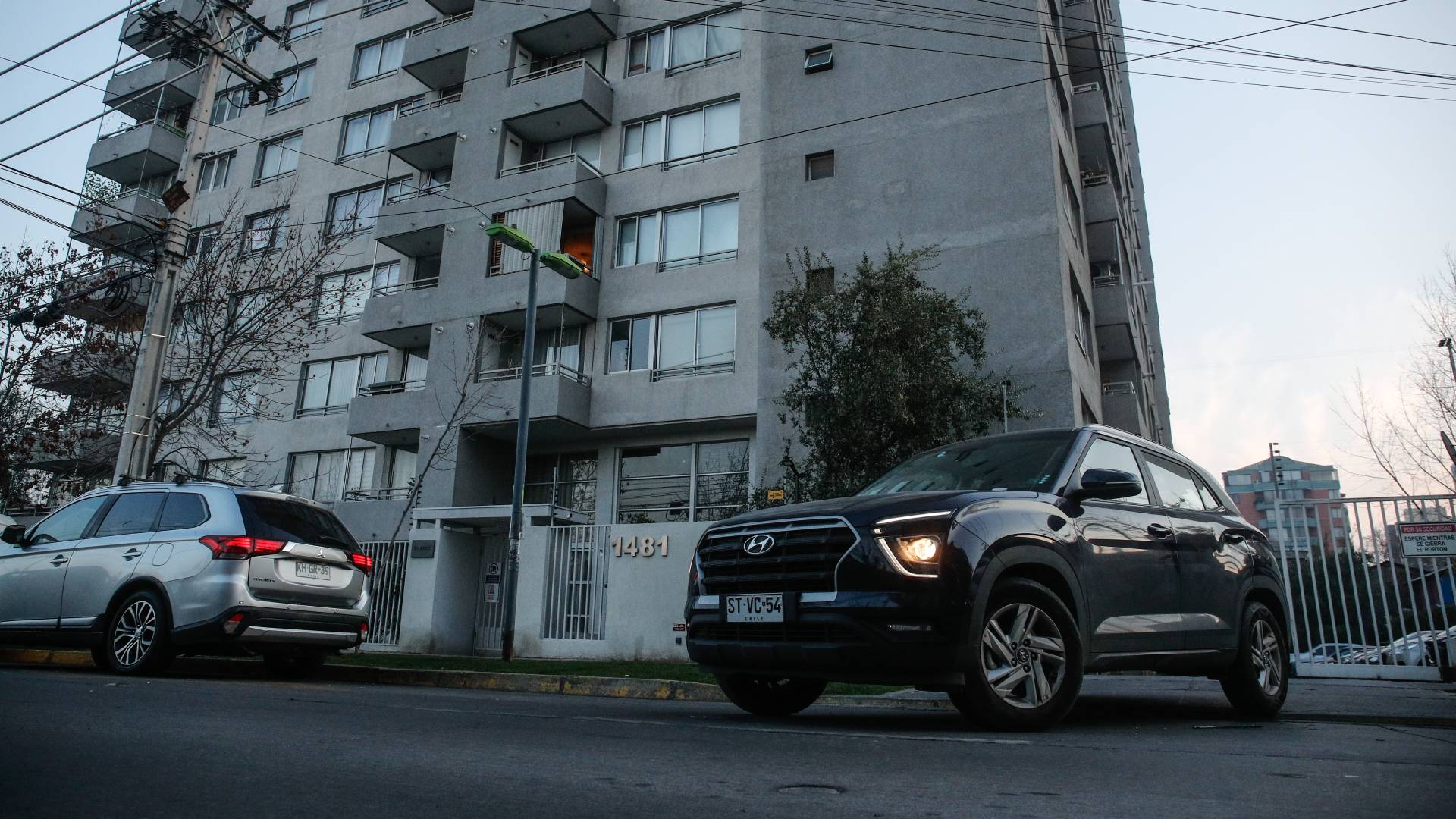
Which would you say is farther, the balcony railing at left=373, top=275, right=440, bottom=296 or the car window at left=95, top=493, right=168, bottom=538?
the balcony railing at left=373, top=275, right=440, bottom=296

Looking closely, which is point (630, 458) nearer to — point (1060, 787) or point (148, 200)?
point (1060, 787)

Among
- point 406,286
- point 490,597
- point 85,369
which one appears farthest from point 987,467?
point 85,369

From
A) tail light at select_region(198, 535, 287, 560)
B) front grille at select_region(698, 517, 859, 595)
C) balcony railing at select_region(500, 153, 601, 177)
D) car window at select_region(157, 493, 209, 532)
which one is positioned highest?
balcony railing at select_region(500, 153, 601, 177)

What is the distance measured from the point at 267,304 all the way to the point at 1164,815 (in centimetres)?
2031

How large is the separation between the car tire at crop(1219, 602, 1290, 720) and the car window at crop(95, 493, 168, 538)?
372 inches

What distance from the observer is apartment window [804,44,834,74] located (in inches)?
899

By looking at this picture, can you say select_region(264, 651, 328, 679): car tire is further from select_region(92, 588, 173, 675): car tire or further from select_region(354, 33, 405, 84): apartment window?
select_region(354, 33, 405, 84): apartment window

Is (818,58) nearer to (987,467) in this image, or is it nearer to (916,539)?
(987,467)

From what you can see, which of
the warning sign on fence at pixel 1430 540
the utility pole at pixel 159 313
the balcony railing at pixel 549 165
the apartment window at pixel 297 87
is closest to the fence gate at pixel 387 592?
the utility pole at pixel 159 313

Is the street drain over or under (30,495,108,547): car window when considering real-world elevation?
under

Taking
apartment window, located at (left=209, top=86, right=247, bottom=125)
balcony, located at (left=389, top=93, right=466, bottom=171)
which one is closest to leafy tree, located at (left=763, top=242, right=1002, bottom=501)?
balcony, located at (left=389, top=93, right=466, bottom=171)

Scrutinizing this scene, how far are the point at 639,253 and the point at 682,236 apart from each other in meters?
1.21

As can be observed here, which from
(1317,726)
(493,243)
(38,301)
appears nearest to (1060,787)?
(1317,726)

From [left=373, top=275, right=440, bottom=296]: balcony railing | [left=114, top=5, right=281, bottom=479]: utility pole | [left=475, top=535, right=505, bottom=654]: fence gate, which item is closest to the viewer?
[left=114, top=5, right=281, bottom=479]: utility pole
